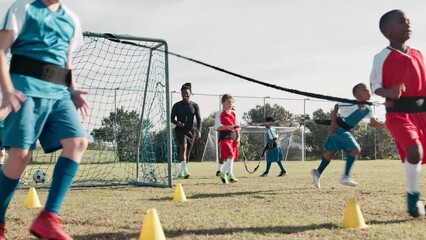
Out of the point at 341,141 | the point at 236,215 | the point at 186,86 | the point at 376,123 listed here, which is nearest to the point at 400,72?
the point at 236,215

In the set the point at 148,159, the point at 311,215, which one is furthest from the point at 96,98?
the point at 311,215

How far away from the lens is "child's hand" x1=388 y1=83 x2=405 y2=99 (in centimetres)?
435

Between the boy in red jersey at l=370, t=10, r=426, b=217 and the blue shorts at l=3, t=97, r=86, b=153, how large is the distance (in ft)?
8.95

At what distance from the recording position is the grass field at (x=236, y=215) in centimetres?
380

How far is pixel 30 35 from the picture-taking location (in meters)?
3.28

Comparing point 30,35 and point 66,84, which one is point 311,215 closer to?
point 66,84

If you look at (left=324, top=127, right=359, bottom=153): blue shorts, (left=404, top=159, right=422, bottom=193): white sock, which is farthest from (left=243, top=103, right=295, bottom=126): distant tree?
(left=404, top=159, right=422, bottom=193): white sock

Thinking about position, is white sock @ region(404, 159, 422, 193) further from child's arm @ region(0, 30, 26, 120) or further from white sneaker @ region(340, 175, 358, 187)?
child's arm @ region(0, 30, 26, 120)

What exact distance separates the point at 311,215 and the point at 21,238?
2.57 metres

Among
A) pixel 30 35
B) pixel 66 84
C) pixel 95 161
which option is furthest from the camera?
pixel 95 161

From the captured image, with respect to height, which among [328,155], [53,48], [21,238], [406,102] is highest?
[53,48]

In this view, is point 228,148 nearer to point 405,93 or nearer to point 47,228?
point 405,93

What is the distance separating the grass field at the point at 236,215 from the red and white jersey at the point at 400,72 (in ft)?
3.87

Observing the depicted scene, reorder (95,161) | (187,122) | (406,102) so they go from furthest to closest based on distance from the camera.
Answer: (95,161) → (187,122) → (406,102)
